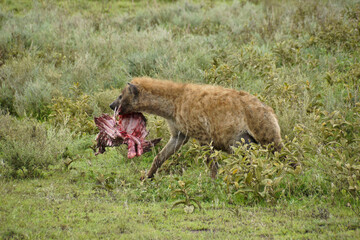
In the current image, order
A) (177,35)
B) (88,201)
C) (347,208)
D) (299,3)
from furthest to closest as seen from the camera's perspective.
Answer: (299,3) → (177,35) → (88,201) → (347,208)

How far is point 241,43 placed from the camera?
12336 mm

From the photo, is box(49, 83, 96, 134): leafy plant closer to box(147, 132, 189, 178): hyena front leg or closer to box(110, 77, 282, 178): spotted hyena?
box(110, 77, 282, 178): spotted hyena

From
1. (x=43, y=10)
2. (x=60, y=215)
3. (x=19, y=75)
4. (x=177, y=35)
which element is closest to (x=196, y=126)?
(x=60, y=215)

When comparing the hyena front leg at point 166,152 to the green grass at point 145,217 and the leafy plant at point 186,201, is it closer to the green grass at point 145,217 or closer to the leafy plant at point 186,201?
the green grass at point 145,217

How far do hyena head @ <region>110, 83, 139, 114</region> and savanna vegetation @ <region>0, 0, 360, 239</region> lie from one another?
810mm

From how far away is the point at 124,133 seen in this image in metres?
6.32

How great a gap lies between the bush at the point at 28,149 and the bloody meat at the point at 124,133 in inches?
35.3

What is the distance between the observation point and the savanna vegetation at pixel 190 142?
473 centimetres

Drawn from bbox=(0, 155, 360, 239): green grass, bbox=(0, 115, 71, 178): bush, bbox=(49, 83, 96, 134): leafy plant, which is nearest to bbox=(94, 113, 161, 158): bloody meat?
bbox=(0, 155, 360, 239): green grass

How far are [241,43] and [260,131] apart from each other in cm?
691

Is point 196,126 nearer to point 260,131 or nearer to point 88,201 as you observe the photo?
point 260,131

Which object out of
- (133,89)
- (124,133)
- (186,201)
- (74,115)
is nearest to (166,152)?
(124,133)

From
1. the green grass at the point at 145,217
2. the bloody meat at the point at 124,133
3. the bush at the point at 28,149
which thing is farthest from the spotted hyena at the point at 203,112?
the bush at the point at 28,149

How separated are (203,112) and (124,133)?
1.19m
